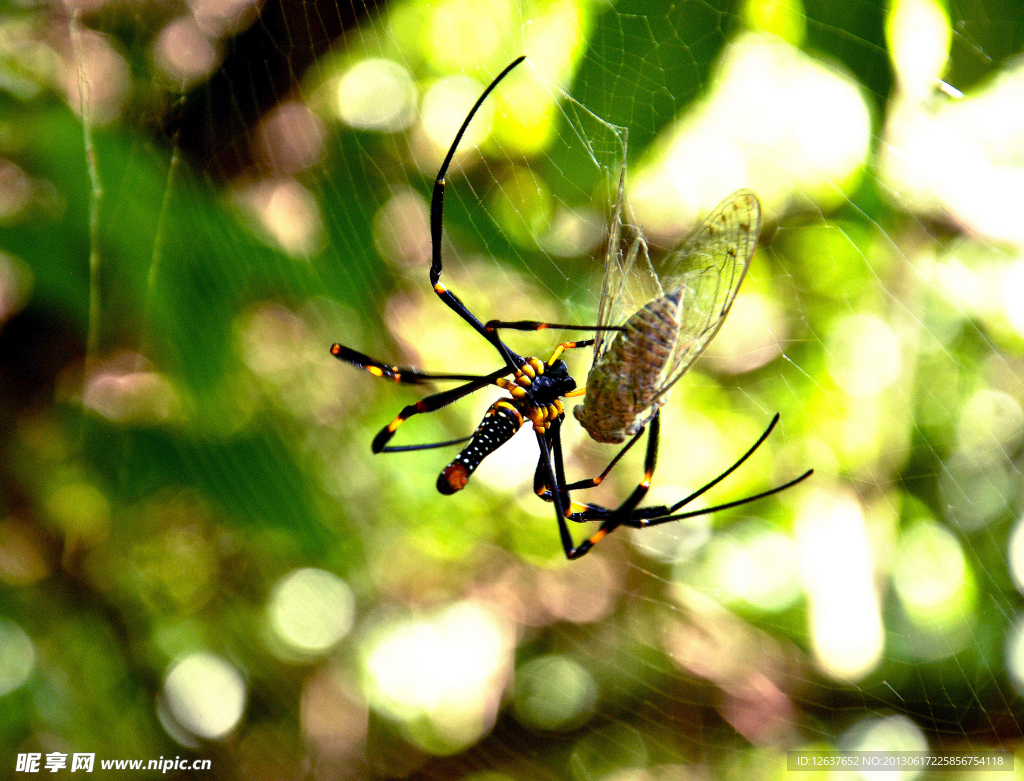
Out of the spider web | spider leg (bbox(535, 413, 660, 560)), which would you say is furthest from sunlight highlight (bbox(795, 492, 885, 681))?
spider leg (bbox(535, 413, 660, 560))

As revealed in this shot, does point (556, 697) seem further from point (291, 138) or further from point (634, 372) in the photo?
point (291, 138)

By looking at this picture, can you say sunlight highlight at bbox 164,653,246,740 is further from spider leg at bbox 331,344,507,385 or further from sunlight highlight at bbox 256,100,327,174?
sunlight highlight at bbox 256,100,327,174

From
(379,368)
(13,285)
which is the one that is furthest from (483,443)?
(13,285)

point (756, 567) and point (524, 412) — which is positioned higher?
point (524, 412)

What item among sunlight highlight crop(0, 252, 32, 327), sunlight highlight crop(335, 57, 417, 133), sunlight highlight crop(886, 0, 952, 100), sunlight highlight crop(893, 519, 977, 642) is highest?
sunlight highlight crop(886, 0, 952, 100)

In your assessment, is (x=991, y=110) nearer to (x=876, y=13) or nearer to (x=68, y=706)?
(x=876, y=13)

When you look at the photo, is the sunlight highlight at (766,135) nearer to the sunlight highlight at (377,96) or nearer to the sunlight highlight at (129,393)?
the sunlight highlight at (377,96)
